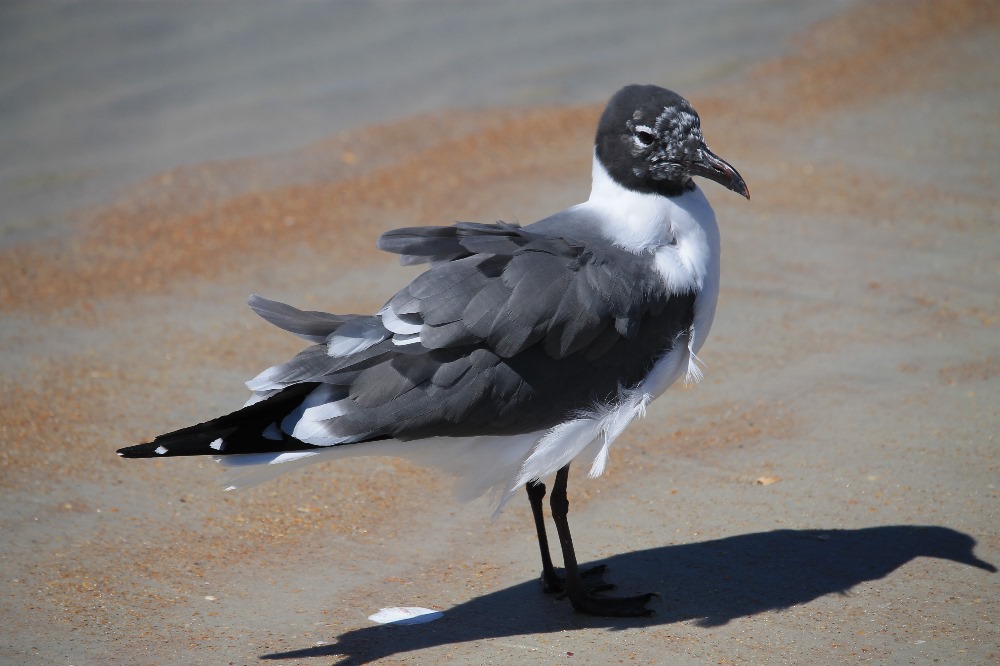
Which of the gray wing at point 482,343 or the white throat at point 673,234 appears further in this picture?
the white throat at point 673,234

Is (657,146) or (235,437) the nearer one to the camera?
(235,437)

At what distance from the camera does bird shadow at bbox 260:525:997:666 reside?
4.13m

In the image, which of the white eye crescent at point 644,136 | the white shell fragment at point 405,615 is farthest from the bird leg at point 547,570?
the white eye crescent at point 644,136

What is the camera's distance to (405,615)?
4254mm

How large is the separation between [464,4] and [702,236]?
950 centimetres

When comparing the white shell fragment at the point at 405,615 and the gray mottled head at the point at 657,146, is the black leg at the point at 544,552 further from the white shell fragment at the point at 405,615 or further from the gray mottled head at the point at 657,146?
the gray mottled head at the point at 657,146

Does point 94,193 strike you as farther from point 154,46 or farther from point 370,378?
point 370,378

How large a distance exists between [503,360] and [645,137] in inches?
44.1

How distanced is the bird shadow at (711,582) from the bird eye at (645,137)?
1617mm

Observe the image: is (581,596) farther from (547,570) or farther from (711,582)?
(711,582)

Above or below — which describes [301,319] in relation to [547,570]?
above

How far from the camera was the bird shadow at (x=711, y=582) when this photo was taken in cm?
413

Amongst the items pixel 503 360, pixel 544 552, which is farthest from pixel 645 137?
pixel 544 552

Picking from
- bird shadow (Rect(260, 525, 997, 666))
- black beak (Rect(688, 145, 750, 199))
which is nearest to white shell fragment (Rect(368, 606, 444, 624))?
bird shadow (Rect(260, 525, 997, 666))
